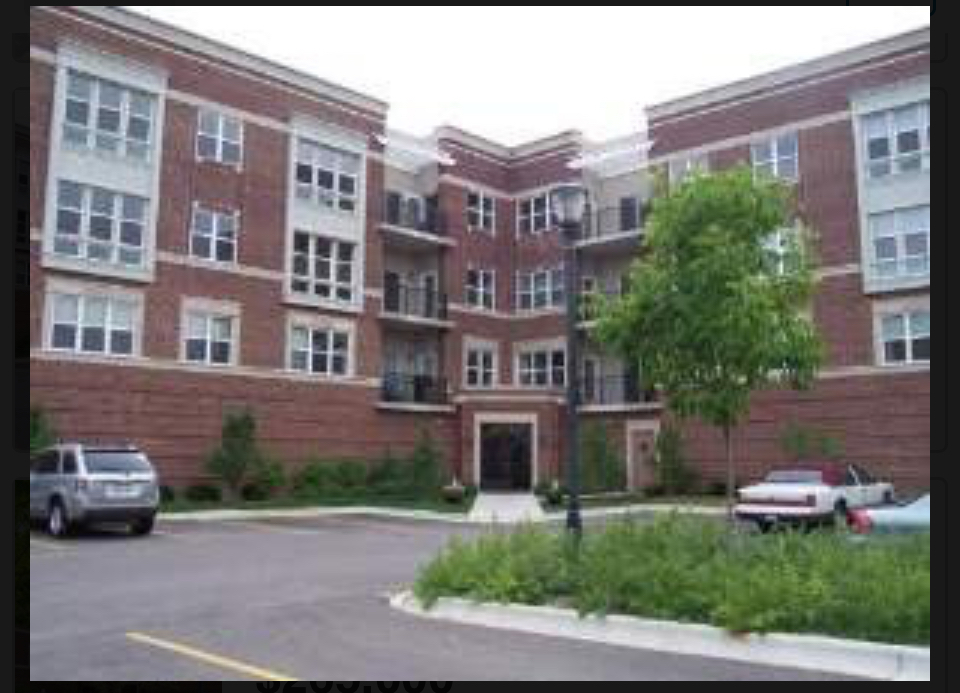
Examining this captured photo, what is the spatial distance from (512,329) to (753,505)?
23.5m

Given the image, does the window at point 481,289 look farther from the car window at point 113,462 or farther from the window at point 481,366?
the car window at point 113,462

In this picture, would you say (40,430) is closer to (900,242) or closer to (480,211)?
(480,211)

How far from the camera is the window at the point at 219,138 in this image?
33000 millimetres

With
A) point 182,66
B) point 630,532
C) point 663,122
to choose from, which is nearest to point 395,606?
point 630,532

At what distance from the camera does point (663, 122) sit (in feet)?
126

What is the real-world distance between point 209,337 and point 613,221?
18.0 m

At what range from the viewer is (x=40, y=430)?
26422mm

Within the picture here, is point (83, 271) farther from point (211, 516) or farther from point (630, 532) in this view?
point (630, 532)

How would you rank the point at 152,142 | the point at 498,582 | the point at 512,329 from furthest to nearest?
the point at 512,329 < the point at 152,142 < the point at 498,582

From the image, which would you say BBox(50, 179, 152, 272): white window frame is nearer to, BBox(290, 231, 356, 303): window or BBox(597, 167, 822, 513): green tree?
BBox(290, 231, 356, 303): window

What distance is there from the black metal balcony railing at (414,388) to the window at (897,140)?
18.1 m

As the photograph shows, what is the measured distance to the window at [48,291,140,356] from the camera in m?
28.8

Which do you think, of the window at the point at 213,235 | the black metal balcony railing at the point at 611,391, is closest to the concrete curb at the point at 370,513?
the black metal balcony railing at the point at 611,391

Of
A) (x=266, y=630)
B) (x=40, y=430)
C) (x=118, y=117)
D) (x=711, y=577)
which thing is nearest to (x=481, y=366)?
(x=118, y=117)
